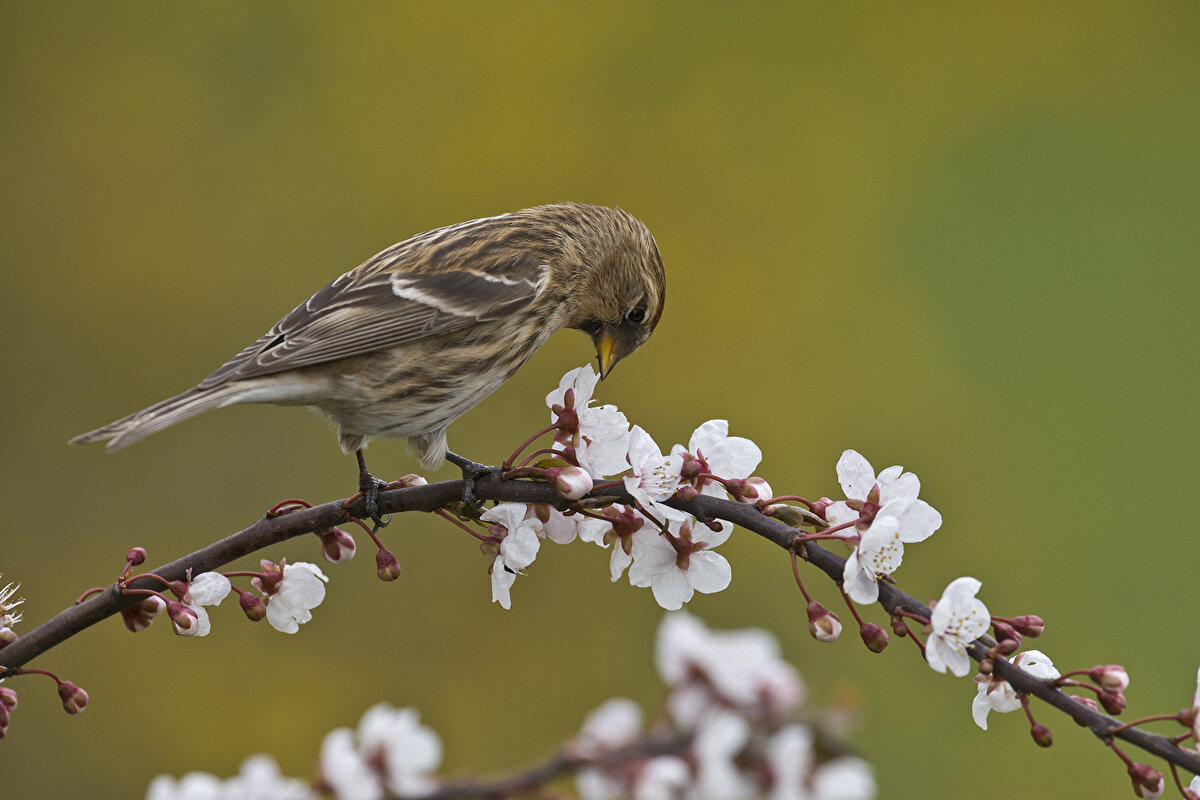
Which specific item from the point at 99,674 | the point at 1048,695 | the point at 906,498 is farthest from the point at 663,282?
the point at 99,674

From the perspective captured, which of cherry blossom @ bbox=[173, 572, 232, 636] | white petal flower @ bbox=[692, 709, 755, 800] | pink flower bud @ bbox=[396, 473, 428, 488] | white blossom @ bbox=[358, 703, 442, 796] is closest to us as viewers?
white petal flower @ bbox=[692, 709, 755, 800]

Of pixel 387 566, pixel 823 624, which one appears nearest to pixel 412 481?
pixel 387 566

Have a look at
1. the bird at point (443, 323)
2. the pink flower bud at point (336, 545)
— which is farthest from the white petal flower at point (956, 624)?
the bird at point (443, 323)

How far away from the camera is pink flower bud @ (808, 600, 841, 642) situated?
5.74 feet

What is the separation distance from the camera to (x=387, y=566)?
6.96 feet

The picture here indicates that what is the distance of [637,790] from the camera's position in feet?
3.72

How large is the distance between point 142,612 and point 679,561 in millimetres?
848

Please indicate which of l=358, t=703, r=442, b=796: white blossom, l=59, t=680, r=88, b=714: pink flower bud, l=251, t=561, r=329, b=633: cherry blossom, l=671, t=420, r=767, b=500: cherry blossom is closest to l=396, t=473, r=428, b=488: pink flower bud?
l=251, t=561, r=329, b=633: cherry blossom

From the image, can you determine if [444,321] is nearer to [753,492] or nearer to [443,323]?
[443,323]

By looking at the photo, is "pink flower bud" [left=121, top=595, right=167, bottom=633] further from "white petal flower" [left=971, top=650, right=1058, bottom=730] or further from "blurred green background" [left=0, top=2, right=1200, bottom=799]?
"blurred green background" [left=0, top=2, right=1200, bottom=799]

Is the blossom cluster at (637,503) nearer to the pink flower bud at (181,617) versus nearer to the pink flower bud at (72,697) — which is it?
the pink flower bud at (181,617)

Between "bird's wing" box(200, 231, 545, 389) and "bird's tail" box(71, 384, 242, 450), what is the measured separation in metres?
0.22

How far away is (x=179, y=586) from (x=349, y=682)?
3.73 m

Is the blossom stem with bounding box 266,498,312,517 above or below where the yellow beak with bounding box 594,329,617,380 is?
above
